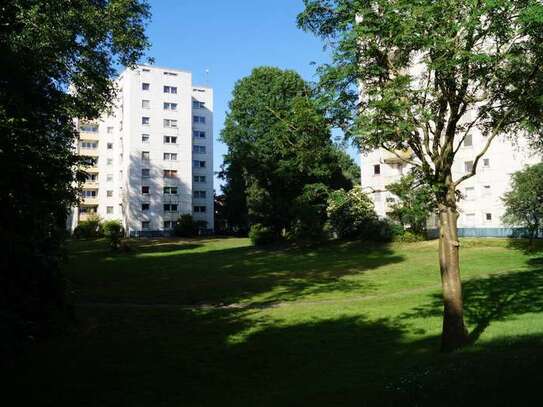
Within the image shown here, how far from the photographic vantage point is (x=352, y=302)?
18625 millimetres

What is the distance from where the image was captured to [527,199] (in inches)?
1257

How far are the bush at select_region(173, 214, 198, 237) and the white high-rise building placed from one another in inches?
317

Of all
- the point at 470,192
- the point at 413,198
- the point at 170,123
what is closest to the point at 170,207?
the point at 170,123

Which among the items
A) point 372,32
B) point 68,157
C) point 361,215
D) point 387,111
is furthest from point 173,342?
point 361,215

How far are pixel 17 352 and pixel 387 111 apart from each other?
25.0 feet

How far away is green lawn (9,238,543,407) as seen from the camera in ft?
26.9

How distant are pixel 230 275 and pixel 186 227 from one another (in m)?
43.0

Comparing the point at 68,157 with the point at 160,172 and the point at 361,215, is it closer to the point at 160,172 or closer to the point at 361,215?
the point at 361,215

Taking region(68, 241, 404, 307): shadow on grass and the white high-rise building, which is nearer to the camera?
region(68, 241, 404, 307): shadow on grass

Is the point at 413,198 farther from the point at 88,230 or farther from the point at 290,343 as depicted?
the point at 88,230

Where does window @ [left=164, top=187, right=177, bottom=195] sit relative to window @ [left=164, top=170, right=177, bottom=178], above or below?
below

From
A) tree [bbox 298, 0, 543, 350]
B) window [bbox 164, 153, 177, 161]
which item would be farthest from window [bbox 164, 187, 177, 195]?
tree [bbox 298, 0, 543, 350]

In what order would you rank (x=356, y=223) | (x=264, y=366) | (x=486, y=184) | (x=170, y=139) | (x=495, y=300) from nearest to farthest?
(x=264, y=366) → (x=495, y=300) → (x=486, y=184) → (x=356, y=223) → (x=170, y=139)

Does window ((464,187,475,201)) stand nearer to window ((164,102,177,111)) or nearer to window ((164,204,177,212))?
window ((164,204,177,212))
